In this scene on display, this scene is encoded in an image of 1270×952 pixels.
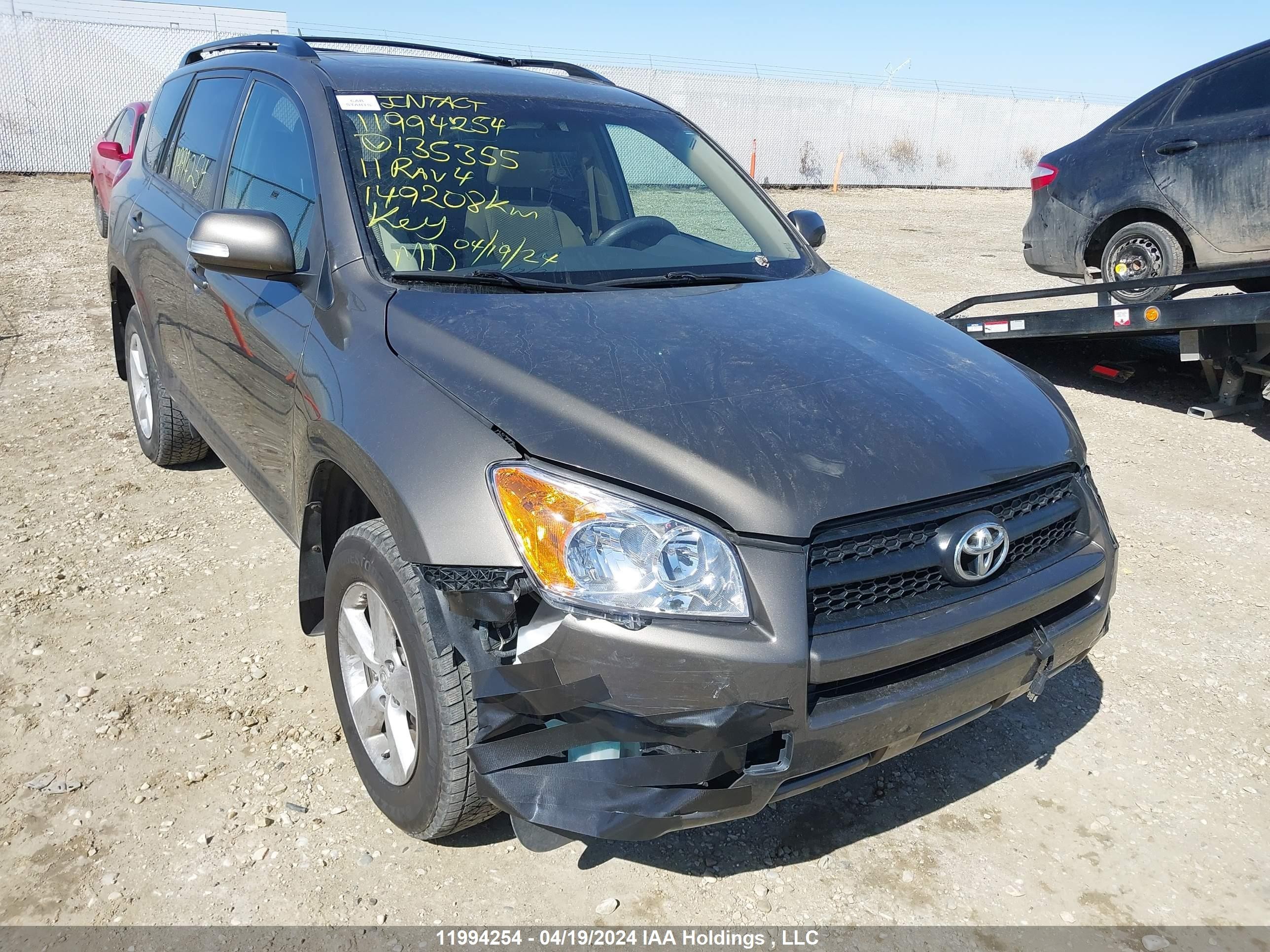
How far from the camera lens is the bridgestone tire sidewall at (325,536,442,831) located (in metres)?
2.20

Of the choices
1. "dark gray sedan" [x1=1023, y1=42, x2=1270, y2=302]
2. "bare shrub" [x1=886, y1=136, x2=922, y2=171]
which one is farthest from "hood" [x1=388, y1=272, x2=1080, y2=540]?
"bare shrub" [x1=886, y1=136, x2=922, y2=171]

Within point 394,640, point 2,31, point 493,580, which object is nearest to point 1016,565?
point 493,580

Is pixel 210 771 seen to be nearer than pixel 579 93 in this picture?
Yes

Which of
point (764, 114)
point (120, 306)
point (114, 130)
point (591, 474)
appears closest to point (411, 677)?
point (591, 474)

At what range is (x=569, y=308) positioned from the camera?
2.68 m

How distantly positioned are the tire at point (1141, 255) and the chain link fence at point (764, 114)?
13.3 m

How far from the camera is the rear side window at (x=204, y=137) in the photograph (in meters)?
3.75

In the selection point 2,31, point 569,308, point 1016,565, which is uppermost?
point 2,31

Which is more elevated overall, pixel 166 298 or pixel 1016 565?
pixel 166 298

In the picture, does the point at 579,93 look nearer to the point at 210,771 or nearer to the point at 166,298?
the point at 166,298

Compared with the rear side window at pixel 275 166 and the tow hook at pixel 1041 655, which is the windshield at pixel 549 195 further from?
the tow hook at pixel 1041 655

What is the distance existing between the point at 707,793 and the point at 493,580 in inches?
24.1

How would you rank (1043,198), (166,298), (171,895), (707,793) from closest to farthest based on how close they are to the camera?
(707,793) < (171,895) < (166,298) < (1043,198)

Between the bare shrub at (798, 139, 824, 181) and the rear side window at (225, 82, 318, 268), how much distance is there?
27.1 m
